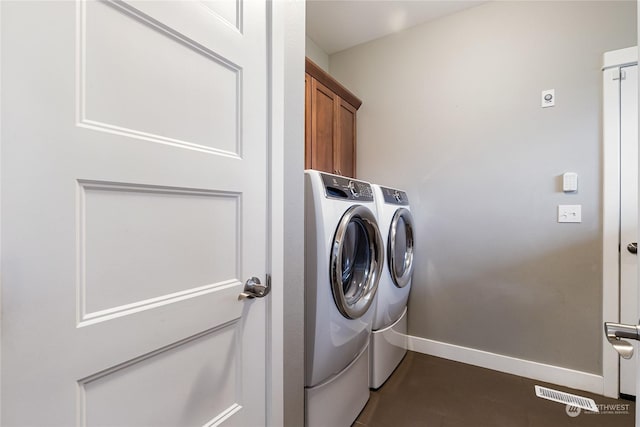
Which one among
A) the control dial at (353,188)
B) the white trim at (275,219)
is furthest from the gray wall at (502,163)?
the white trim at (275,219)

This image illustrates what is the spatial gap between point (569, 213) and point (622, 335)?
5.51 ft

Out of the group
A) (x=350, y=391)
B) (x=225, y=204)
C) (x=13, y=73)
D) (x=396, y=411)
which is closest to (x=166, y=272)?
(x=225, y=204)

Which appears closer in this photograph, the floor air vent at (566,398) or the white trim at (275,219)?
the white trim at (275,219)

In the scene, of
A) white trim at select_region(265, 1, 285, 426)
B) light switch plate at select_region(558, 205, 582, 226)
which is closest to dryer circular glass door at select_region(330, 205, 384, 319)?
white trim at select_region(265, 1, 285, 426)

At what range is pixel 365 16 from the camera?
2215mm

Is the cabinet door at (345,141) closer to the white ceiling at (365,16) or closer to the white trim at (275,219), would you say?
the white ceiling at (365,16)

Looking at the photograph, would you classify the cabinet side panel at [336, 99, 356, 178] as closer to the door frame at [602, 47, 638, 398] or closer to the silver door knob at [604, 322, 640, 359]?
the door frame at [602, 47, 638, 398]

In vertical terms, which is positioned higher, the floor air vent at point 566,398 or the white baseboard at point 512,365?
the white baseboard at point 512,365

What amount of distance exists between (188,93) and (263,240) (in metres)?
0.47

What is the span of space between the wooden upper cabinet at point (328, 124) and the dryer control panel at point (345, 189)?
557 millimetres

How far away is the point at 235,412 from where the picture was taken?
0.84 m

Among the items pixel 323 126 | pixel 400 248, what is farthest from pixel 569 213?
pixel 323 126

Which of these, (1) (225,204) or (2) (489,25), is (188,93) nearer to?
(1) (225,204)

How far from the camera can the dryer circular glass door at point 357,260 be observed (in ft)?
4.12
